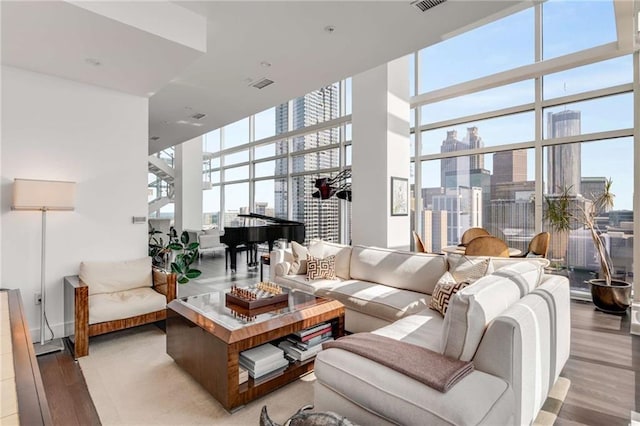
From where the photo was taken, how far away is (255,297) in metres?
2.95

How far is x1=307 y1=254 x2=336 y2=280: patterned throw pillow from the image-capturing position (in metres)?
4.20

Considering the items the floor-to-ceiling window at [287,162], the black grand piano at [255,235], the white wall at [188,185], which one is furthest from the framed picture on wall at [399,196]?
the white wall at [188,185]

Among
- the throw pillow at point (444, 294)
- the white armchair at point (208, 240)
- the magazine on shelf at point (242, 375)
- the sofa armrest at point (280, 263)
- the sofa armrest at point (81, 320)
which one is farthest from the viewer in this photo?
the white armchair at point (208, 240)

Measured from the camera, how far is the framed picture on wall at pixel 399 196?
19.7 ft

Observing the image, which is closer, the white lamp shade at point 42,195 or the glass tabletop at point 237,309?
the glass tabletop at point 237,309

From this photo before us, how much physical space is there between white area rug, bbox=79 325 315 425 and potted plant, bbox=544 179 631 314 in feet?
13.9

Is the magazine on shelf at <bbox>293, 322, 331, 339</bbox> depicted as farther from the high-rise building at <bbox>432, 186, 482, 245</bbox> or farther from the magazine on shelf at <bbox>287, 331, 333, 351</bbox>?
the high-rise building at <bbox>432, 186, 482, 245</bbox>

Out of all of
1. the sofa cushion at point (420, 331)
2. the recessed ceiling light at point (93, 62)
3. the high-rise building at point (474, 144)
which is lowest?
the sofa cushion at point (420, 331)

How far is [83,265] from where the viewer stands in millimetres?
3617

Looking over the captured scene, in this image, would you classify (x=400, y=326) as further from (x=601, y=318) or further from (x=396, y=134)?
(x=396, y=134)

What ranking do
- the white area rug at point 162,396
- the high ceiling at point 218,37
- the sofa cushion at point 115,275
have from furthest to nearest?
the sofa cushion at point 115,275 < the high ceiling at point 218,37 < the white area rug at point 162,396

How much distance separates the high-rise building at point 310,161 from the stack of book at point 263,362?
5.43 meters

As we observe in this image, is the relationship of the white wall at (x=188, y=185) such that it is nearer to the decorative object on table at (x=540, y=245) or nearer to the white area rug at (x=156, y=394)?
the white area rug at (x=156, y=394)

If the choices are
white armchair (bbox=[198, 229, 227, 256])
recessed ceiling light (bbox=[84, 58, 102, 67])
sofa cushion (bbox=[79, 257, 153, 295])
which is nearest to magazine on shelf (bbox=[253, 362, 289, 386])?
sofa cushion (bbox=[79, 257, 153, 295])
